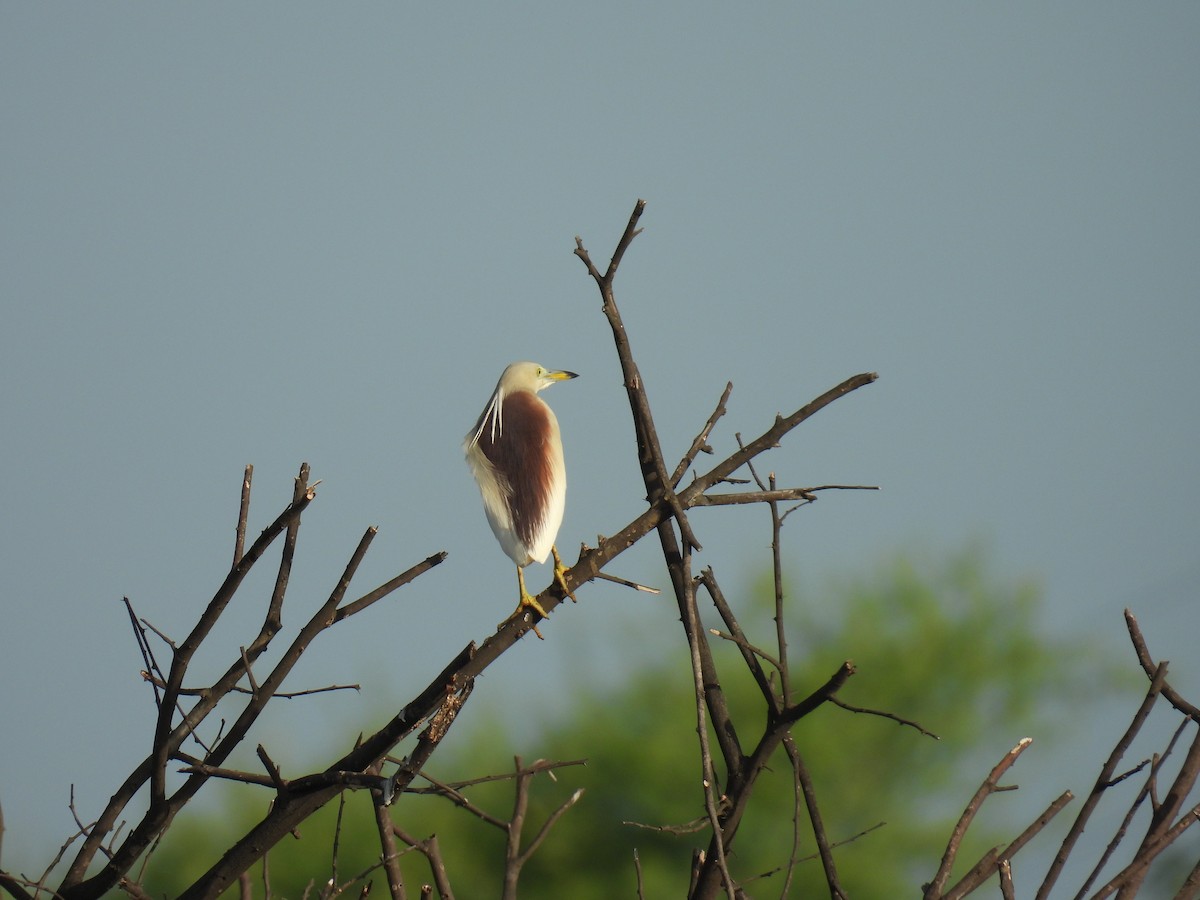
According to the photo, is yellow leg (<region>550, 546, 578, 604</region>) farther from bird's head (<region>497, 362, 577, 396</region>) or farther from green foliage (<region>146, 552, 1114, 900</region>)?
green foliage (<region>146, 552, 1114, 900</region>)

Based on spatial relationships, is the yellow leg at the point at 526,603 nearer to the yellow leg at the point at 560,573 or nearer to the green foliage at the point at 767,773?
the yellow leg at the point at 560,573

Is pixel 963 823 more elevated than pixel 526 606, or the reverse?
pixel 526 606

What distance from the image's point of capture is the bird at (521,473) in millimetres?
2111

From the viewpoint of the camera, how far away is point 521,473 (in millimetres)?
2168

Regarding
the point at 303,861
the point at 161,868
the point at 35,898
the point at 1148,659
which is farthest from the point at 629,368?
the point at 161,868

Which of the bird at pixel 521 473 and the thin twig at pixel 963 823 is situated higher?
the bird at pixel 521 473

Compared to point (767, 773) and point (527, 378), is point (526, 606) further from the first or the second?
point (767, 773)

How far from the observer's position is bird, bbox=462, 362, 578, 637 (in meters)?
2.11

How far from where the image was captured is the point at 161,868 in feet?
33.0

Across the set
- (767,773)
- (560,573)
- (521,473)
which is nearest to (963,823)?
(560,573)

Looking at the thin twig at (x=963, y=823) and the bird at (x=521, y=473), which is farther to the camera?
the bird at (x=521, y=473)

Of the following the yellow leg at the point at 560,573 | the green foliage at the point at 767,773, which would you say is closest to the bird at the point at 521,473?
the yellow leg at the point at 560,573

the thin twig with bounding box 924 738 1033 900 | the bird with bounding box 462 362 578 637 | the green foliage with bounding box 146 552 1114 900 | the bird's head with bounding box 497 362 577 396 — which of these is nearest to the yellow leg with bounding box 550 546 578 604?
the bird with bounding box 462 362 578 637

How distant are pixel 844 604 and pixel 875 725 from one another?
1.19 m
